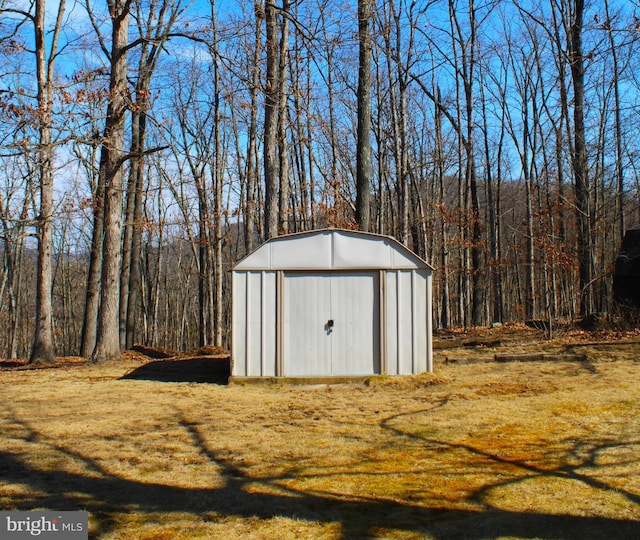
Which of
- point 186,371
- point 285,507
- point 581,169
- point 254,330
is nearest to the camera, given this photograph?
point 285,507

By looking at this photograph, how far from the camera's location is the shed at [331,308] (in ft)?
34.0

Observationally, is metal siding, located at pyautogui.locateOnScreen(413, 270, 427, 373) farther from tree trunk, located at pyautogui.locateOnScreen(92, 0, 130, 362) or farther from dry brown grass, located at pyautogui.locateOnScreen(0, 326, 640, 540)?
tree trunk, located at pyautogui.locateOnScreen(92, 0, 130, 362)

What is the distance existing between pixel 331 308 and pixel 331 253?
1.00 m

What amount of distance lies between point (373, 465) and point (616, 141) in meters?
23.8

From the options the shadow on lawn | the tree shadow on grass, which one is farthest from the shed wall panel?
the shadow on lawn

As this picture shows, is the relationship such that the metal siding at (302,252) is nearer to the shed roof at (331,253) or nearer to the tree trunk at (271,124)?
the shed roof at (331,253)

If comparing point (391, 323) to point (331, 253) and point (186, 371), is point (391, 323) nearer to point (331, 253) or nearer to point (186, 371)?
point (331, 253)

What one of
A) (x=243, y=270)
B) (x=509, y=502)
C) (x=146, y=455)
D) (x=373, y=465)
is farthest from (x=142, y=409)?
(x=509, y=502)

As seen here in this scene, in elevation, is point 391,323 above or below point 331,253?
below

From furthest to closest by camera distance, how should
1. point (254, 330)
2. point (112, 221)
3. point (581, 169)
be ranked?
point (581, 169) → point (112, 221) → point (254, 330)

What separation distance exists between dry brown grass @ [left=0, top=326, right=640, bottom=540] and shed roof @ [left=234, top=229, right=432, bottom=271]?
2102 millimetres

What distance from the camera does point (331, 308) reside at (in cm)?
1055

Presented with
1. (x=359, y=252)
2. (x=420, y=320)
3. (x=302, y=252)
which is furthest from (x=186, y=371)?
(x=420, y=320)

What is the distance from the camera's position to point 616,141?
2477 centimetres
